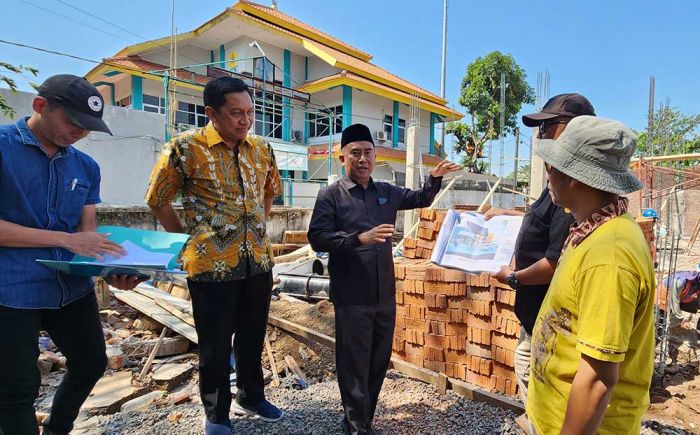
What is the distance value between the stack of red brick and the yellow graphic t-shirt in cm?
220

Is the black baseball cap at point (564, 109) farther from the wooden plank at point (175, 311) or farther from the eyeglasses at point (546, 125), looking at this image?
the wooden plank at point (175, 311)

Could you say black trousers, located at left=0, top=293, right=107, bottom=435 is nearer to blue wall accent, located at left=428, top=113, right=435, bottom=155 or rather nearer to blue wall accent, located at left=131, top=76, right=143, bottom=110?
blue wall accent, located at left=131, top=76, right=143, bottom=110

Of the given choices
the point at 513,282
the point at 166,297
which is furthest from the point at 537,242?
the point at 166,297

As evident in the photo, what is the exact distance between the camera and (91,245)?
1.91m

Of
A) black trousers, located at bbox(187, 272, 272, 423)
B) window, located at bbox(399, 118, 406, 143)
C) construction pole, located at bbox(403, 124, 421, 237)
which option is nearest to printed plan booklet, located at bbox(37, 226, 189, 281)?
black trousers, located at bbox(187, 272, 272, 423)

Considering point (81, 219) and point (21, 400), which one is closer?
point (21, 400)

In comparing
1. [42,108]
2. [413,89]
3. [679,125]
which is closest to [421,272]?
[42,108]

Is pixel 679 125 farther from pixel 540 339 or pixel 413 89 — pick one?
pixel 540 339

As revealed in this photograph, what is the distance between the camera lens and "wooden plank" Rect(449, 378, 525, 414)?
3.10 metres

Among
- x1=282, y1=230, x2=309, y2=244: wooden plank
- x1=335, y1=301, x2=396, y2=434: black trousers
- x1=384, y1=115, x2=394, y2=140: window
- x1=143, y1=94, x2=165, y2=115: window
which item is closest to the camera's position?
x1=335, y1=301, x2=396, y2=434: black trousers

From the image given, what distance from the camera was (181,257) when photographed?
8.17 ft

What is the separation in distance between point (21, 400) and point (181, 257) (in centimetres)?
99

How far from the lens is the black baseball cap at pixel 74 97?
1.90 metres

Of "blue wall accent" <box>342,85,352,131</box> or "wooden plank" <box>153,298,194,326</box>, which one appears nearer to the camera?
"wooden plank" <box>153,298,194,326</box>
